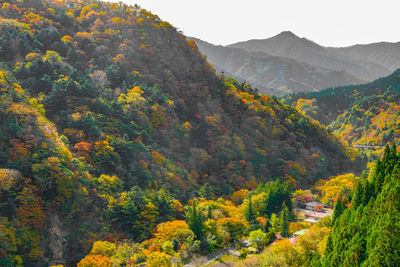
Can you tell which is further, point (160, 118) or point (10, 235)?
point (160, 118)

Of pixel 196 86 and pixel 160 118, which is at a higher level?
pixel 196 86

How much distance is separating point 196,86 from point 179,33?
2761 cm

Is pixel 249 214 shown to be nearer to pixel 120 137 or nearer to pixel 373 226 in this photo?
pixel 120 137

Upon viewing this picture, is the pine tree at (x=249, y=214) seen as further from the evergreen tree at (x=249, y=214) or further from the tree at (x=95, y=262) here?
the tree at (x=95, y=262)

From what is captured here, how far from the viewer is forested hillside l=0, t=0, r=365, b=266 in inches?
1935

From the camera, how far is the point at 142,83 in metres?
96.7

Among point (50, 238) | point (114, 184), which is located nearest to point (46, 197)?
point (50, 238)

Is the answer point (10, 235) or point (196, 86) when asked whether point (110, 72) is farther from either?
point (10, 235)

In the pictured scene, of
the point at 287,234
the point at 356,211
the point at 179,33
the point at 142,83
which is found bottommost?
the point at 287,234

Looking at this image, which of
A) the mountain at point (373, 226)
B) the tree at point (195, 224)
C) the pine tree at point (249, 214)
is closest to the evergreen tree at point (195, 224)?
the tree at point (195, 224)

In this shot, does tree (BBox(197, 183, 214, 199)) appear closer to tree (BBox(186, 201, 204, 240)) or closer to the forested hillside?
the forested hillside

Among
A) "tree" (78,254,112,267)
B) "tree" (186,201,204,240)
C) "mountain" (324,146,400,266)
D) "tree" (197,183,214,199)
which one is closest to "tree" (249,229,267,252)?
"tree" (186,201,204,240)

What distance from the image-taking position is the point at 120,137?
244ft

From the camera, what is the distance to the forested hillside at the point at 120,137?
49.2m
